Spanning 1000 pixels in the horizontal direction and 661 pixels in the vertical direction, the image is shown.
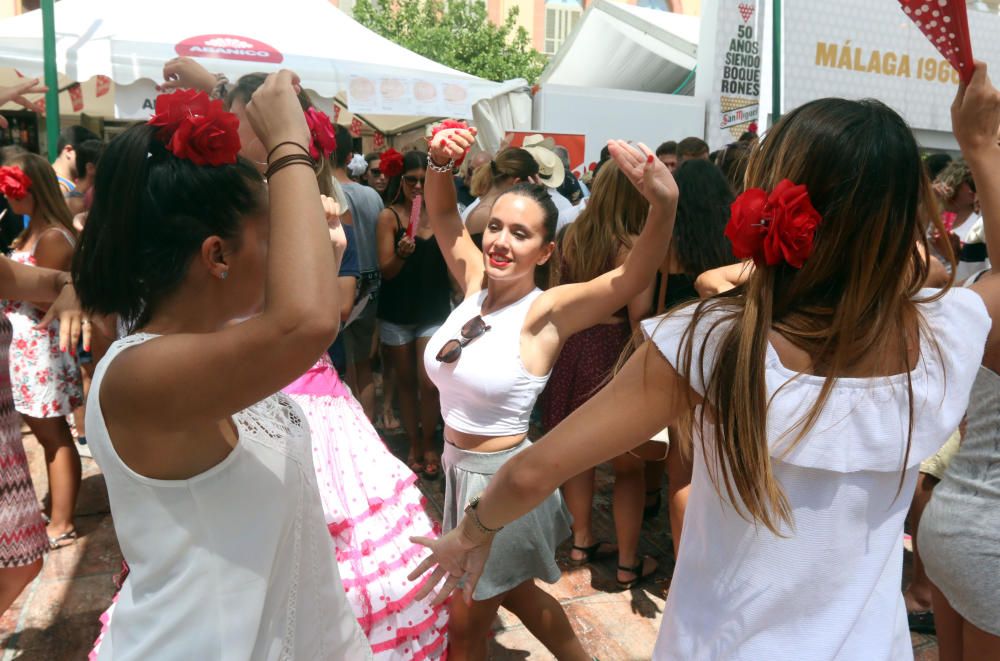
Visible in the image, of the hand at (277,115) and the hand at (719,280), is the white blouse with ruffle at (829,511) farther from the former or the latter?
the hand at (719,280)

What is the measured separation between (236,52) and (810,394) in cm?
639

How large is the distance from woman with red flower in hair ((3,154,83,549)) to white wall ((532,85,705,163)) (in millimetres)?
9341

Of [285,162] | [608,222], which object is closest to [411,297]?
[608,222]

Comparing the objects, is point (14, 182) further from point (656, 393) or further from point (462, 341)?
point (656, 393)

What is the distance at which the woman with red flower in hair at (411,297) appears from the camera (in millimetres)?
4730

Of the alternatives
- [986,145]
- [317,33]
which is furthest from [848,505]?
[317,33]

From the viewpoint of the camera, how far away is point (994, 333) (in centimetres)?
152

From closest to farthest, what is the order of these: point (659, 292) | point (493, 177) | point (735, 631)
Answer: point (735, 631) < point (659, 292) < point (493, 177)

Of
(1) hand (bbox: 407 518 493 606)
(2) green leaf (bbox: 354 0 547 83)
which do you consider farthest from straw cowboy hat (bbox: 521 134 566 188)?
(2) green leaf (bbox: 354 0 547 83)

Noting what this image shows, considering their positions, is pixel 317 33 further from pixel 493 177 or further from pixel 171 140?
pixel 171 140

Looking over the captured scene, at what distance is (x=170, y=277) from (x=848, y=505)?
1202 mm

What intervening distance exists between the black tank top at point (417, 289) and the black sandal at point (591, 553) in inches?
71.6

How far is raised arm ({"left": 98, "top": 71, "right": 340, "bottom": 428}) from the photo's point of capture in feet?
3.62

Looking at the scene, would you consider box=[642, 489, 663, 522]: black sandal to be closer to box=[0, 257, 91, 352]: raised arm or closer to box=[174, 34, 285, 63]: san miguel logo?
box=[0, 257, 91, 352]: raised arm
